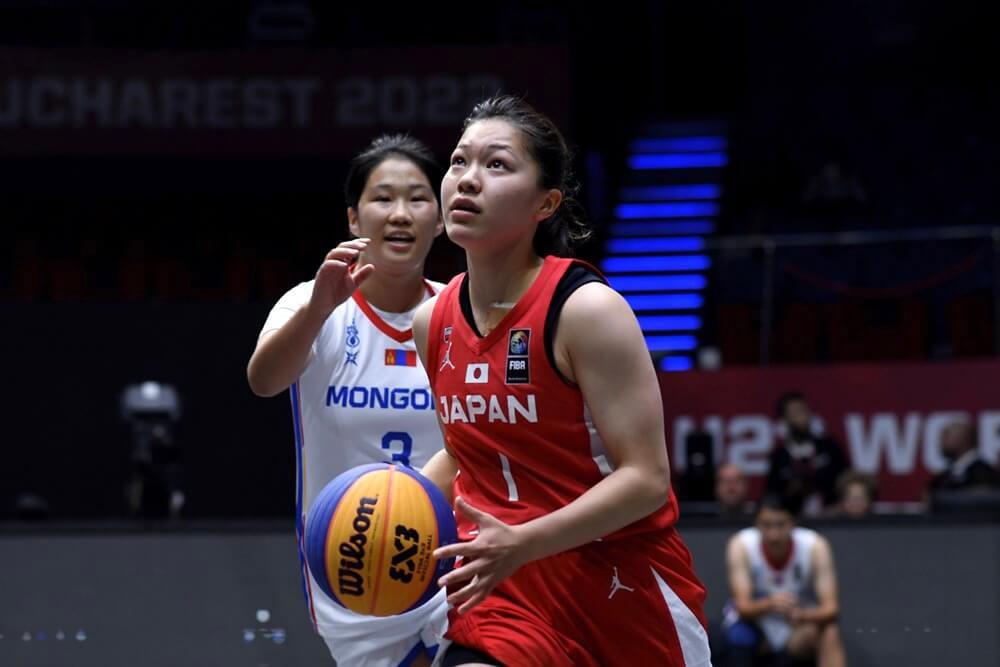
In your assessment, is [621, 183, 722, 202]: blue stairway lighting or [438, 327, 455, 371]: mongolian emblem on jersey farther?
[621, 183, 722, 202]: blue stairway lighting

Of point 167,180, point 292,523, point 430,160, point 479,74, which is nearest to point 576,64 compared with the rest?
point 479,74

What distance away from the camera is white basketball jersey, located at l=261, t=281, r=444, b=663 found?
13.8 ft

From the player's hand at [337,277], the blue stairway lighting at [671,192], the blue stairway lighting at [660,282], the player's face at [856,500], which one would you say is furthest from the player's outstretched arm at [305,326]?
the blue stairway lighting at [671,192]

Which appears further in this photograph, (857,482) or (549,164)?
(857,482)

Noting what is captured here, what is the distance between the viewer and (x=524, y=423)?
304 centimetres

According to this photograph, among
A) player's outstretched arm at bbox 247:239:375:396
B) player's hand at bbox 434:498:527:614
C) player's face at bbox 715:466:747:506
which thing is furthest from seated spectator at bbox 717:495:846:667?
player's hand at bbox 434:498:527:614

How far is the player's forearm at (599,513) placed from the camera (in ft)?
9.23

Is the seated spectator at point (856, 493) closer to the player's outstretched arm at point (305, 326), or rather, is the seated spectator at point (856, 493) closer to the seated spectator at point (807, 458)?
the seated spectator at point (807, 458)

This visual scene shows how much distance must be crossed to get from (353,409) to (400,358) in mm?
204

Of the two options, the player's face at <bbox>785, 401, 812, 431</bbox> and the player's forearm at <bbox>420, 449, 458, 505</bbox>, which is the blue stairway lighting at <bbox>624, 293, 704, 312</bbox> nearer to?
the player's face at <bbox>785, 401, 812, 431</bbox>

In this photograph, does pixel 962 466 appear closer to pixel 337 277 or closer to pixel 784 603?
pixel 784 603

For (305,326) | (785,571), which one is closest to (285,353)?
(305,326)

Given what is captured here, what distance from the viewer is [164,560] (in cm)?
735

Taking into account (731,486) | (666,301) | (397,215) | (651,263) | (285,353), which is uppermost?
(397,215)
